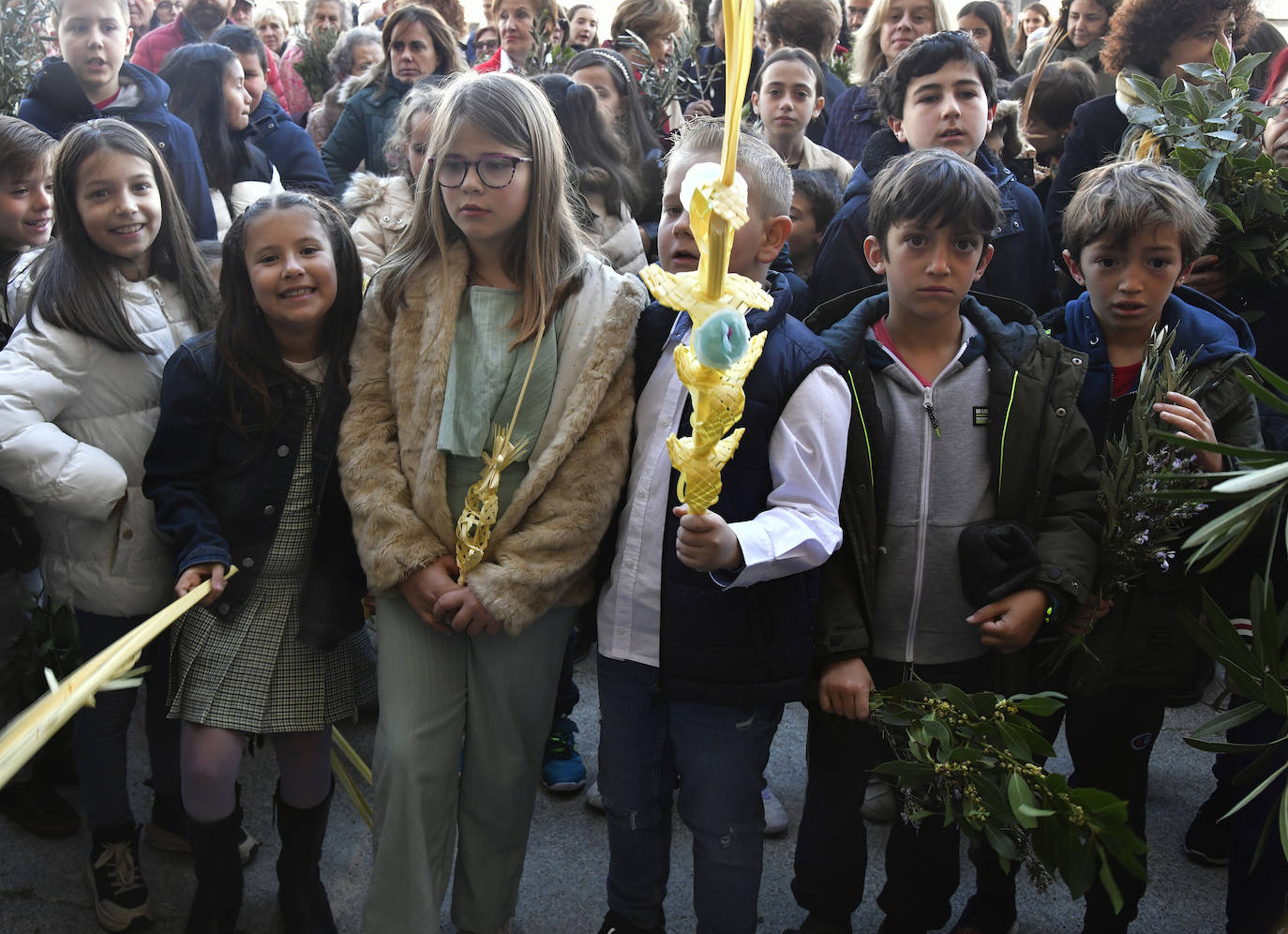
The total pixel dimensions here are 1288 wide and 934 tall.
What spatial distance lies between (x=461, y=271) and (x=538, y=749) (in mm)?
1073

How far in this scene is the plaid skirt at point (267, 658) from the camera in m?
2.30

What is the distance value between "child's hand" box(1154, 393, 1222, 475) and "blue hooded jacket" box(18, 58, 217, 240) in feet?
10.4

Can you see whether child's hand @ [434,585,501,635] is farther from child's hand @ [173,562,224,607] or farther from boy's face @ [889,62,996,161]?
boy's face @ [889,62,996,161]

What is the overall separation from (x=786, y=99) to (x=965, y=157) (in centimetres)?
104

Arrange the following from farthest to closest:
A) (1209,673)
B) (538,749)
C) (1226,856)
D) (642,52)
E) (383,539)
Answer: (642,52) < (1226,856) < (1209,673) < (538,749) < (383,539)

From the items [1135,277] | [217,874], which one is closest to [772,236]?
[1135,277]

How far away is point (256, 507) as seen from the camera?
232 cm

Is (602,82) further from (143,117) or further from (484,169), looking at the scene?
(484,169)

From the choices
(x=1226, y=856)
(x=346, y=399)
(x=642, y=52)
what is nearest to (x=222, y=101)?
(x=642, y=52)

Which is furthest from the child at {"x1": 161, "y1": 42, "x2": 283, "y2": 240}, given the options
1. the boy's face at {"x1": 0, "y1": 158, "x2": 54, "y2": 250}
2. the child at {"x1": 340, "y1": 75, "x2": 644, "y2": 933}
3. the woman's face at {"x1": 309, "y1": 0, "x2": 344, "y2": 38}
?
the woman's face at {"x1": 309, "y1": 0, "x2": 344, "y2": 38}

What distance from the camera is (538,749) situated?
2.29 m

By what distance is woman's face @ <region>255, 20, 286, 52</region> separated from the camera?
6844 mm

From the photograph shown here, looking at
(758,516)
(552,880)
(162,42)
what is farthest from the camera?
(162,42)

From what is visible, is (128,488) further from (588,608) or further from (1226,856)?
(1226,856)
